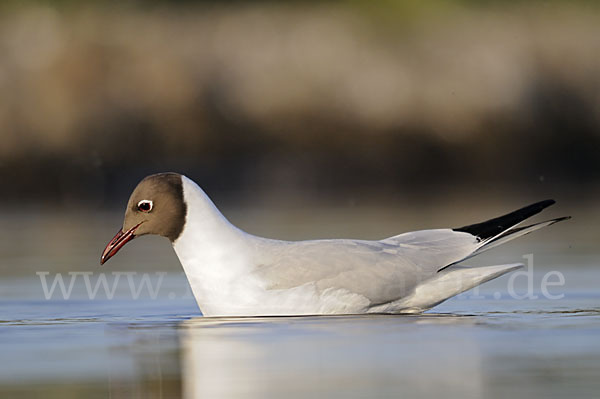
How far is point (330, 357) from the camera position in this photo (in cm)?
760

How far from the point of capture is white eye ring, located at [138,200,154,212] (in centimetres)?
981

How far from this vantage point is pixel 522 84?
25828 mm

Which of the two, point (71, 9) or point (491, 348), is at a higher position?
point (71, 9)

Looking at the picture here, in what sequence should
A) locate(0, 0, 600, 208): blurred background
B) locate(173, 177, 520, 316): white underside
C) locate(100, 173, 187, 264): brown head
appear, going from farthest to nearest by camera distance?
1. locate(0, 0, 600, 208): blurred background
2. locate(100, 173, 187, 264): brown head
3. locate(173, 177, 520, 316): white underside

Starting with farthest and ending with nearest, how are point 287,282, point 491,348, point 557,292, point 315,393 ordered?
point 557,292
point 287,282
point 491,348
point 315,393

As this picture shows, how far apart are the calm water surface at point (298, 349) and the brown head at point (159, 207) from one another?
0.60 m

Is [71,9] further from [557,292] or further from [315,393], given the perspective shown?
[315,393]

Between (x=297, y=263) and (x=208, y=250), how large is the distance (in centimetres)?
58

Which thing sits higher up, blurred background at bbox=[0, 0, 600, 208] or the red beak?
blurred background at bbox=[0, 0, 600, 208]

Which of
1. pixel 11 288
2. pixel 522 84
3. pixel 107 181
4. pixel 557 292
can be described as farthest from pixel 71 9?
pixel 557 292

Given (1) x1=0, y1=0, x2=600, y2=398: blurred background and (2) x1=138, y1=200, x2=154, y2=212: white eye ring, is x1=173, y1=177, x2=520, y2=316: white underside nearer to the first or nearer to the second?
(2) x1=138, y1=200, x2=154, y2=212: white eye ring

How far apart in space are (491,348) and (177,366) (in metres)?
1.67

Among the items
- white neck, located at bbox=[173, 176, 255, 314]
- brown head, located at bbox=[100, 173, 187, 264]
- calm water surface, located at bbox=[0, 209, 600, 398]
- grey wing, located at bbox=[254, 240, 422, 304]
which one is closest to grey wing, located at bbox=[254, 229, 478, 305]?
grey wing, located at bbox=[254, 240, 422, 304]

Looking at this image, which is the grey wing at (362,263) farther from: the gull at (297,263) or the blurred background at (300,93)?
the blurred background at (300,93)
